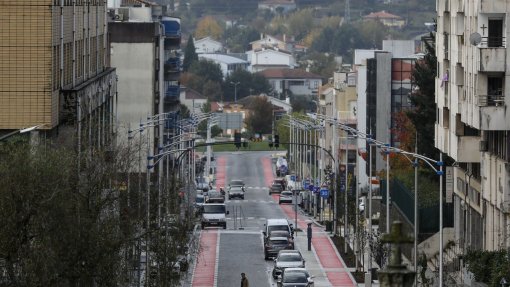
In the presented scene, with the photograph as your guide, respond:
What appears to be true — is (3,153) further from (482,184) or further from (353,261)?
(353,261)

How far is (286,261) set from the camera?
250 ft

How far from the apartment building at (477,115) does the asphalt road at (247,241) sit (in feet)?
26.2

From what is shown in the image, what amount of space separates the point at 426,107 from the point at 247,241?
14791 mm

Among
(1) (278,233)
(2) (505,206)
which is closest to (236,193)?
(1) (278,233)

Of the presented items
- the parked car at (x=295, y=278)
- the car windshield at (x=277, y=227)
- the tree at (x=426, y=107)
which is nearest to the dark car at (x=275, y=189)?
the tree at (x=426, y=107)

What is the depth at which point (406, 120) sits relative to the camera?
→ 4961 inches

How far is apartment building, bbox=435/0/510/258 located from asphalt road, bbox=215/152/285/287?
8.00m

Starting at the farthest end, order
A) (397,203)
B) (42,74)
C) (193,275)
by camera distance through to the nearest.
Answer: (397,203)
(193,275)
(42,74)

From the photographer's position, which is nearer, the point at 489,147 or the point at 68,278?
the point at 68,278

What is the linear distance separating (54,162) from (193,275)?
30712 millimetres

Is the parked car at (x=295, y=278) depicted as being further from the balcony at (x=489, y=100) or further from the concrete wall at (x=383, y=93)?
the concrete wall at (x=383, y=93)

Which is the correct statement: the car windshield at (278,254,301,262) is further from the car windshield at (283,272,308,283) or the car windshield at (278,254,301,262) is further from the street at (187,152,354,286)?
the car windshield at (283,272,308,283)

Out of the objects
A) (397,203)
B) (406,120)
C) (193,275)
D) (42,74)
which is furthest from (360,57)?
(42,74)

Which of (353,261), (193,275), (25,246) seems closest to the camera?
(25,246)
